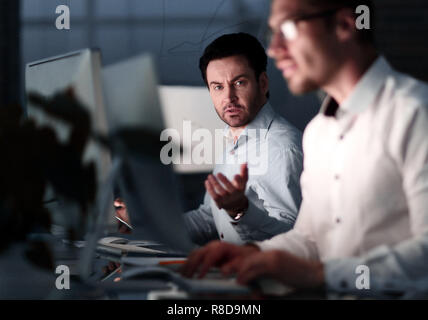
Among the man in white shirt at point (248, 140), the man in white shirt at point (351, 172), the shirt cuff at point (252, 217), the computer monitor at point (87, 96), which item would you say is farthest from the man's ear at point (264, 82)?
the computer monitor at point (87, 96)

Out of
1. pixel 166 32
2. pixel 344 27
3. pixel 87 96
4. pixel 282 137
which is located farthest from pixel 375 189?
pixel 166 32

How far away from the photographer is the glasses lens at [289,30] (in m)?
0.99

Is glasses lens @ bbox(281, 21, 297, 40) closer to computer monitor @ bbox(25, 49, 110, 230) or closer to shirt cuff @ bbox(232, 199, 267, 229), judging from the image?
computer monitor @ bbox(25, 49, 110, 230)

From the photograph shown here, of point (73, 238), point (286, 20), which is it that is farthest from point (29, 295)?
point (286, 20)

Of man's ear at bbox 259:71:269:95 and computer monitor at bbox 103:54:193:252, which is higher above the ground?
man's ear at bbox 259:71:269:95

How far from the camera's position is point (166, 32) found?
2.78 meters

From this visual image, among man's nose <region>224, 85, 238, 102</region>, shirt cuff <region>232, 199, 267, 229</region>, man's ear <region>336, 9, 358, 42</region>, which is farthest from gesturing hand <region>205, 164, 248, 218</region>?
man's nose <region>224, 85, 238, 102</region>

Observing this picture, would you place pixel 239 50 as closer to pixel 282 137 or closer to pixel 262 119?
pixel 262 119

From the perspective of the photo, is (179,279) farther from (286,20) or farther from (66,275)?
(286,20)

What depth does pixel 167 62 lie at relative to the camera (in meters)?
2.56

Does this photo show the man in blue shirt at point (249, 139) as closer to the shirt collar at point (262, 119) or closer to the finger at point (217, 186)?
the shirt collar at point (262, 119)

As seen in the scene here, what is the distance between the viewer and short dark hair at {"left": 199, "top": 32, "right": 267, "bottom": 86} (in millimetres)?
2061

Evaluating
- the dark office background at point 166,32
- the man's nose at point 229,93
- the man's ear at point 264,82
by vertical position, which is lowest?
the man's nose at point 229,93
